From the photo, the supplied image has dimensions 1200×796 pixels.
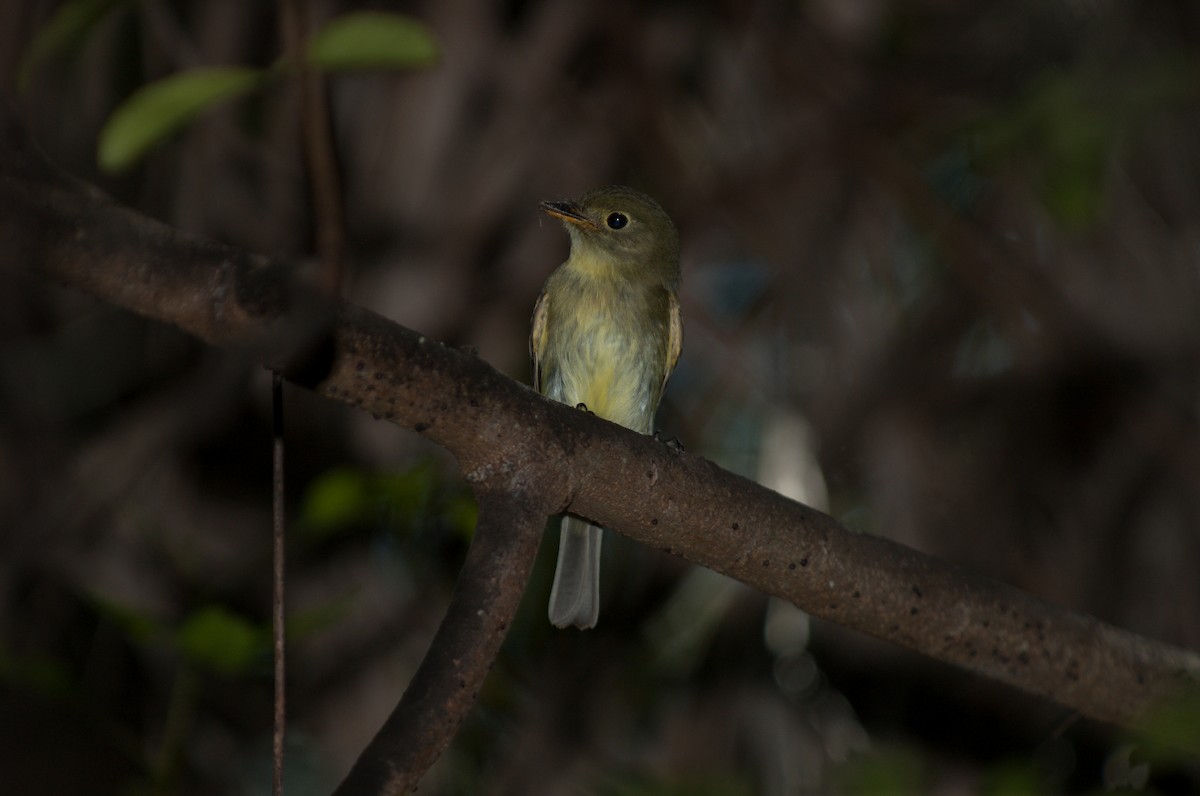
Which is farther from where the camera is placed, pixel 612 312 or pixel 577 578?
pixel 612 312

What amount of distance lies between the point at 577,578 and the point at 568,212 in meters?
1.21

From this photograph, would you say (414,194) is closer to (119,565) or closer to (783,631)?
(119,565)

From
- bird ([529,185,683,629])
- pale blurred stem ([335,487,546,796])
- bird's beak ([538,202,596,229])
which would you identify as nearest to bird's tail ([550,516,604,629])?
bird ([529,185,683,629])

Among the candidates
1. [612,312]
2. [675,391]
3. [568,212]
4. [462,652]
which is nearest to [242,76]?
[462,652]

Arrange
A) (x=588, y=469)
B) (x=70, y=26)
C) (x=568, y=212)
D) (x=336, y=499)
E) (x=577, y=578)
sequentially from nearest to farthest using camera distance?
(x=70, y=26), (x=588, y=469), (x=336, y=499), (x=577, y=578), (x=568, y=212)

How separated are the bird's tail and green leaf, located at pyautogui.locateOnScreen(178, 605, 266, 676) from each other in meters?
0.74

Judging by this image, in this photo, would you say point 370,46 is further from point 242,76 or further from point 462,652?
point 462,652

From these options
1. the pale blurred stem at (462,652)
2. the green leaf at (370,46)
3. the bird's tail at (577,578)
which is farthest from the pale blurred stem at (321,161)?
the bird's tail at (577,578)

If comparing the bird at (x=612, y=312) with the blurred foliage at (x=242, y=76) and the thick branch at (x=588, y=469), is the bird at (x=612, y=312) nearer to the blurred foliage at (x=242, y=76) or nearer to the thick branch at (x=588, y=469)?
the thick branch at (x=588, y=469)

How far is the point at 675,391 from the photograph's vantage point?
15.2 feet

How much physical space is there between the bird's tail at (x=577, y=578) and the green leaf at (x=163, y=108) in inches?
67.6

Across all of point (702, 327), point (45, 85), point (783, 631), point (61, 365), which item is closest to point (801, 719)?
point (783, 631)

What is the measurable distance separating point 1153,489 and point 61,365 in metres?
3.75

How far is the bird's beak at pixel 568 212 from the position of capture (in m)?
3.79
